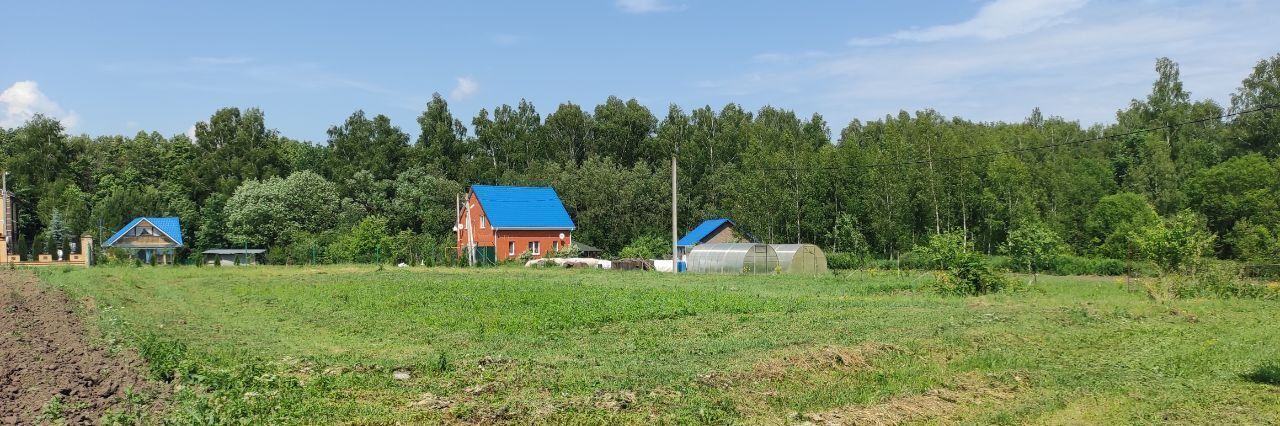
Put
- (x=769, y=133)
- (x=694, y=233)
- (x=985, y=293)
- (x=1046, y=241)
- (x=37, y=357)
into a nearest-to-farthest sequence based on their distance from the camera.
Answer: (x=37, y=357), (x=985, y=293), (x=1046, y=241), (x=694, y=233), (x=769, y=133)

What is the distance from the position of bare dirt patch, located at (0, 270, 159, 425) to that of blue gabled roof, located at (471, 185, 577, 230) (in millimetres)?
42232

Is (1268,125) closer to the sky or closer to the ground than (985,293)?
closer to the sky

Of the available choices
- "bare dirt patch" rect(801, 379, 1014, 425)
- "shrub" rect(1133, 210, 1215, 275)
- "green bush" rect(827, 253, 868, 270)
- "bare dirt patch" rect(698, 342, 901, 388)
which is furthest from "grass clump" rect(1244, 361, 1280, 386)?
"green bush" rect(827, 253, 868, 270)

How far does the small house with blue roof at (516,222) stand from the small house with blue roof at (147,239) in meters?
24.6

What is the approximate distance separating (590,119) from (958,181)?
36.8m

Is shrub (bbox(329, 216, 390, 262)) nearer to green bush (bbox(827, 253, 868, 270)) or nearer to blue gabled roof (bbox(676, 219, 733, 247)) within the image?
blue gabled roof (bbox(676, 219, 733, 247))

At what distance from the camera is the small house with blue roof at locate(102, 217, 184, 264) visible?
2707 inches

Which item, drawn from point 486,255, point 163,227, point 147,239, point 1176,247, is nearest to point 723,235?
point 486,255

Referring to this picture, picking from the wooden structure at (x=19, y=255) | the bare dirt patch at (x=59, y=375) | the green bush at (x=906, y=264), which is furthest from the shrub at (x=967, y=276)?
the wooden structure at (x=19, y=255)

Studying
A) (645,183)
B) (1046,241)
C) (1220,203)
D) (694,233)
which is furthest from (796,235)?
(1046,241)

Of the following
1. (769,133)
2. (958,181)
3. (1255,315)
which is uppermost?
(769,133)

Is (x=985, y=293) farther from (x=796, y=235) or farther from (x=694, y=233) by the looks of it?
(x=694, y=233)

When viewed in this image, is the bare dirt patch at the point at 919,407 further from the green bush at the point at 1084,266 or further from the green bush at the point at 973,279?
the green bush at the point at 1084,266

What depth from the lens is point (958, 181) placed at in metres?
56.8
